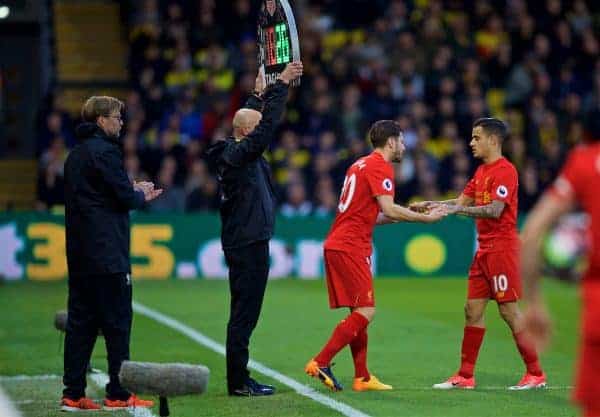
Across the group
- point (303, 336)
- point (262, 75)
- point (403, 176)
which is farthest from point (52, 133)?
point (262, 75)

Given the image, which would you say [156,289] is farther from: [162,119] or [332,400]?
[332,400]

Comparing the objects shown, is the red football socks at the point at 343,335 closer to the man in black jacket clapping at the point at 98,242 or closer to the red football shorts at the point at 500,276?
the red football shorts at the point at 500,276

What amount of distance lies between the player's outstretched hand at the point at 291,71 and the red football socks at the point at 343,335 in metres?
1.78

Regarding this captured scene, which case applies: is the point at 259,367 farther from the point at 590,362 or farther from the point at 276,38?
the point at 590,362

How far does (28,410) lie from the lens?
9.52 meters

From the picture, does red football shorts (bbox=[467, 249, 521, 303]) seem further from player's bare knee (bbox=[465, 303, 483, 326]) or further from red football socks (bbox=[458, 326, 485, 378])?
red football socks (bbox=[458, 326, 485, 378])

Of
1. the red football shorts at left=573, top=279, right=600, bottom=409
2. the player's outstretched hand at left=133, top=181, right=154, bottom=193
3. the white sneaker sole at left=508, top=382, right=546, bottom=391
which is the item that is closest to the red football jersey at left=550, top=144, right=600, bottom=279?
the red football shorts at left=573, top=279, right=600, bottom=409

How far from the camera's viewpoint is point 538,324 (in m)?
5.48

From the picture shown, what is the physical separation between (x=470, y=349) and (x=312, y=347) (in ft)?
9.92

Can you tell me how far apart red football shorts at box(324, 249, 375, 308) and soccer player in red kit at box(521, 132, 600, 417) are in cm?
468

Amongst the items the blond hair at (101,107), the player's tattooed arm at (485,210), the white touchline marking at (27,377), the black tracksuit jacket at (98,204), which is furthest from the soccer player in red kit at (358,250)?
the white touchline marking at (27,377)

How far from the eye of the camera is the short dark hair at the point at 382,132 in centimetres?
1039

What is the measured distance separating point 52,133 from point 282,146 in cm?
377

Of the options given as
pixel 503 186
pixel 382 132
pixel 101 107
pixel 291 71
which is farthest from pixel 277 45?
pixel 503 186
